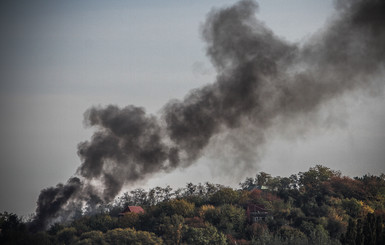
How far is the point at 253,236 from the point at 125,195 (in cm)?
7066

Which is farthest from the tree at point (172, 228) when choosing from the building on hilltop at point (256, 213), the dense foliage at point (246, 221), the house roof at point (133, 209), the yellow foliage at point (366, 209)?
the yellow foliage at point (366, 209)

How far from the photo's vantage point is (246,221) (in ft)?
422

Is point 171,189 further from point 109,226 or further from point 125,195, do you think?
point 109,226

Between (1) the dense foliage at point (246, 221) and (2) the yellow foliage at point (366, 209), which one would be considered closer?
(1) the dense foliage at point (246, 221)

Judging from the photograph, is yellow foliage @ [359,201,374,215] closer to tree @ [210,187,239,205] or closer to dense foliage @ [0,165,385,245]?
dense foliage @ [0,165,385,245]

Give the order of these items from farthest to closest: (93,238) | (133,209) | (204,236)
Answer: (133,209) < (204,236) < (93,238)

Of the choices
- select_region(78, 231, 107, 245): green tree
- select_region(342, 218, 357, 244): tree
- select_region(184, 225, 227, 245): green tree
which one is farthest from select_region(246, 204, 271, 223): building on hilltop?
select_region(342, 218, 357, 244): tree

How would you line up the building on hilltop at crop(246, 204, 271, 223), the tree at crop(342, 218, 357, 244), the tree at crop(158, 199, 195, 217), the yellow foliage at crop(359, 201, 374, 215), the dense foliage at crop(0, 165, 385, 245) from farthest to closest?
the yellow foliage at crop(359, 201, 374, 215)
the tree at crop(158, 199, 195, 217)
the building on hilltop at crop(246, 204, 271, 223)
the dense foliage at crop(0, 165, 385, 245)
the tree at crop(342, 218, 357, 244)

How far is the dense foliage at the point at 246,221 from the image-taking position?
111250mm

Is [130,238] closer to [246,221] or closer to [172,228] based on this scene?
[172,228]

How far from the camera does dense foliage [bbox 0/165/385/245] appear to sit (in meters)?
111

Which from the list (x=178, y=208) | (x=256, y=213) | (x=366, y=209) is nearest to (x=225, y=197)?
(x=256, y=213)

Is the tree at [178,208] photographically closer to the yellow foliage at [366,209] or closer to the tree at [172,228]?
the tree at [172,228]

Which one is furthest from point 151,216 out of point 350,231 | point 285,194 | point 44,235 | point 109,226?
point 350,231
